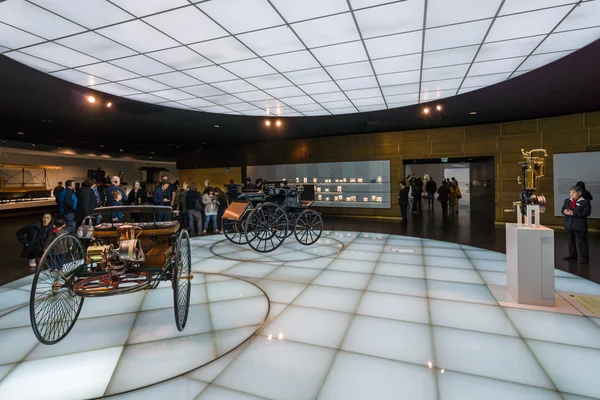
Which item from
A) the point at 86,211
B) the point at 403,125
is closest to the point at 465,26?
the point at 403,125

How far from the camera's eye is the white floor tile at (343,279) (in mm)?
3734

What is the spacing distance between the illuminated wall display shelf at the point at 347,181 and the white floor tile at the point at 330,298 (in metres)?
8.00

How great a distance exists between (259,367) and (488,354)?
5.73 feet

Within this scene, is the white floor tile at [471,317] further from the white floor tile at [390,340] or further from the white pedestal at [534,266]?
the white pedestal at [534,266]

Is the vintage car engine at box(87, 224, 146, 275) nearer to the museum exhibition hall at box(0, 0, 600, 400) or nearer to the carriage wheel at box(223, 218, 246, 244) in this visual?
the museum exhibition hall at box(0, 0, 600, 400)

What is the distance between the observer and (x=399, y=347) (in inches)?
92.4

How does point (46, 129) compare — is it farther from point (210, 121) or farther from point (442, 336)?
point (442, 336)

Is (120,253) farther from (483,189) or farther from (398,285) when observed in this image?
(483,189)

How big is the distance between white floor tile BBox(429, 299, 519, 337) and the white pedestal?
1.34 feet

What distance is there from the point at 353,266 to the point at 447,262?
63.0 inches

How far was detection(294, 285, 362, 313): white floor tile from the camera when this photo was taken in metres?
3.11

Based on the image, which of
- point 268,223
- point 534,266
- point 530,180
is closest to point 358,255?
point 268,223

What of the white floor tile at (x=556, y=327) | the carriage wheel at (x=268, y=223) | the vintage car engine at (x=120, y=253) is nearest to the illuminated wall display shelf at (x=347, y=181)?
the carriage wheel at (x=268, y=223)

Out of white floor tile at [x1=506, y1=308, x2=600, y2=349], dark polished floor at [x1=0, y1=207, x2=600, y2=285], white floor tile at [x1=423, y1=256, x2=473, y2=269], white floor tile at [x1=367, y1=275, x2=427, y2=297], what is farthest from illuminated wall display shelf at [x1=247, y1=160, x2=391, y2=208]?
white floor tile at [x1=506, y1=308, x2=600, y2=349]
